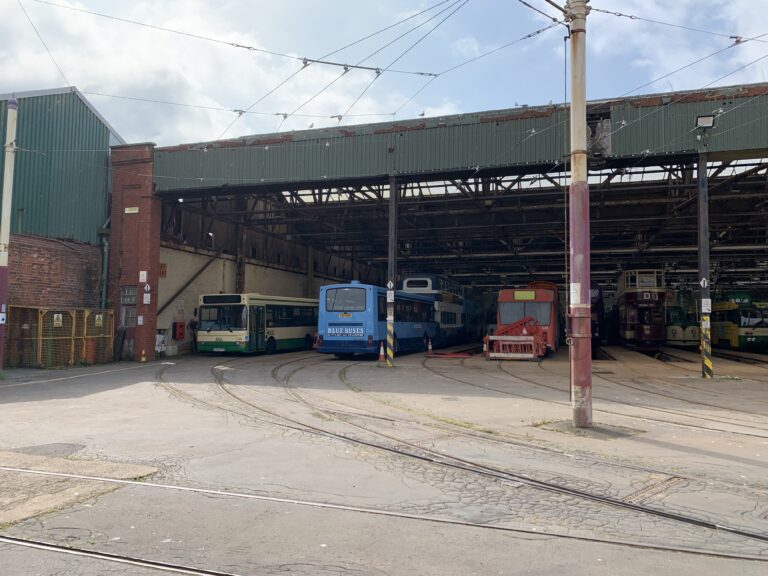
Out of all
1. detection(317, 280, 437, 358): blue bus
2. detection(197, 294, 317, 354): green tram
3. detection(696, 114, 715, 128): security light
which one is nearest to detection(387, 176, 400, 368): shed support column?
detection(317, 280, 437, 358): blue bus

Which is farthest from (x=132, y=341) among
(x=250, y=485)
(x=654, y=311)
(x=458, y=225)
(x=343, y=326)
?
(x=654, y=311)

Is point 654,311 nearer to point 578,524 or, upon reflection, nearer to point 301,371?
point 301,371

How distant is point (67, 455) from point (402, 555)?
542 centimetres

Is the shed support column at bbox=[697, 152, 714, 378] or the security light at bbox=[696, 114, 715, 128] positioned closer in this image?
the shed support column at bbox=[697, 152, 714, 378]

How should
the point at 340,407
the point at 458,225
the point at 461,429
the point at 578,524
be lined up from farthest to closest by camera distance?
the point at 458,225
the point at 340,407
the point at 461,429
the point at 578,524

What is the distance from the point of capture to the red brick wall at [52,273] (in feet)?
68.7

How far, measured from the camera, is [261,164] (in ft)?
77.9

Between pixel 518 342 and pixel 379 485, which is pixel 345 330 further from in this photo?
pixel 379 485

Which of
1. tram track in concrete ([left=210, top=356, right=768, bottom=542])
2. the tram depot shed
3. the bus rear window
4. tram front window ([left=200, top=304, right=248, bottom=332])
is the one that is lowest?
tram track in concrete ([left=210, top=356, right=768, bottom=542])

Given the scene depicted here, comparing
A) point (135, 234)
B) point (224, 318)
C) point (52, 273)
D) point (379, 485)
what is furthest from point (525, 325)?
point (379, 485)

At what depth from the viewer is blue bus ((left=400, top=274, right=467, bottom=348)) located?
3356 cm

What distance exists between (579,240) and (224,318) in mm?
19487

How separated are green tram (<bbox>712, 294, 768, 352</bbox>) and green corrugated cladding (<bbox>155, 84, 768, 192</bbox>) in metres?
16.4

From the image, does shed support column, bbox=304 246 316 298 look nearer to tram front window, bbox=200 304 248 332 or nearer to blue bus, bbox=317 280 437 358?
tram front window, bbox=200 304 248 332
